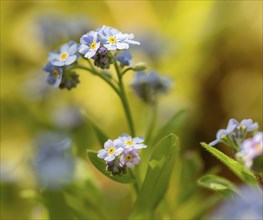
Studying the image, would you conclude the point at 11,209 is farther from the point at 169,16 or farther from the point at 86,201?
the point at 169,16

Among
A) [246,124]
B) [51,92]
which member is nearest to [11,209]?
[51,92]

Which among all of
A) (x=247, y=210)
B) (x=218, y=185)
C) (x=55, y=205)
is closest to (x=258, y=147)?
(x=247, y=210)

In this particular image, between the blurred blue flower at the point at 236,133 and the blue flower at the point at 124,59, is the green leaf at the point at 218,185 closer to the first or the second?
the blurred blue flower at the point at 236,133

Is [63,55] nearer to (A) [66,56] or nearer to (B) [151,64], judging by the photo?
(A) [66,56]

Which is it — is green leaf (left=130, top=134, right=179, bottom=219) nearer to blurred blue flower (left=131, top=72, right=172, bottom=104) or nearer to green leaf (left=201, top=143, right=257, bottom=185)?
green leaf (left=201, top=143, right=257, bottom=185)

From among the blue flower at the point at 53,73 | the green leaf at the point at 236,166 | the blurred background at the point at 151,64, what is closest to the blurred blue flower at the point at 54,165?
the blue flower at the point at 53,73

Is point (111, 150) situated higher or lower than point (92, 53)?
lower

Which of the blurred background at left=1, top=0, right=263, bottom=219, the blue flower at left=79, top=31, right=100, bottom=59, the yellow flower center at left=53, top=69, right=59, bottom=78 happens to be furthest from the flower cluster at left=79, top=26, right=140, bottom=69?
the blurred background at left=1, top=0, right=263, bottom=219
